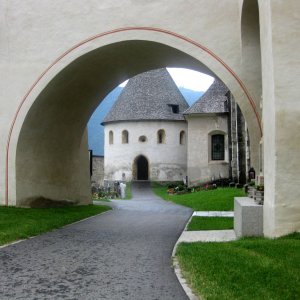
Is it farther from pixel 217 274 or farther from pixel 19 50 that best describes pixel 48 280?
pixel 19 50

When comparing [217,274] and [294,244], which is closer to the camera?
[217,274]

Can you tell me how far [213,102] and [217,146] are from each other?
3.42 m

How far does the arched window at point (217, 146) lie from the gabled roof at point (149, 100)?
7.47 m

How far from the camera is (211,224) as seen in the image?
12375 millimetres

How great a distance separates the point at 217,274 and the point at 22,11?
11.7 meters

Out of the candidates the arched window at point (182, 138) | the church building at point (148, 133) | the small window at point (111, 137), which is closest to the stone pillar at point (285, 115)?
the church building at point (148, 133)

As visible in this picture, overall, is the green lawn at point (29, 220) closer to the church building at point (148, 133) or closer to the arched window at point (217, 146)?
the arched window at point (217, 146)

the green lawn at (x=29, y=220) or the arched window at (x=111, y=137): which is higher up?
the arched window at (x=111, y=137)

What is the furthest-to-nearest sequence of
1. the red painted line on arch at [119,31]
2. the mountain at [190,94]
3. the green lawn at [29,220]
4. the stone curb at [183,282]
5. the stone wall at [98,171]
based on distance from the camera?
1. the mountain at [190,94]
2. the stone wall at [98,171]
3. the red painted line on arch at [119,31]
4. the green lawn at [29,220]
5. the stone curb at [183,282]

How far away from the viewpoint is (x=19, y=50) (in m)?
15.3

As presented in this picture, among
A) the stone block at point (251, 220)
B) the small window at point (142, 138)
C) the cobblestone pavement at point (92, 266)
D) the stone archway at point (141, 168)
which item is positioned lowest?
the cobblestone pavement at point (92, 266)

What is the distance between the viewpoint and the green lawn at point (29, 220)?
10.4 metres

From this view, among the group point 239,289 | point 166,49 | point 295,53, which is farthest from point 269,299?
point 166,49

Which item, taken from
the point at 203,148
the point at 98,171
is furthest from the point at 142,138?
the point at 203,148
